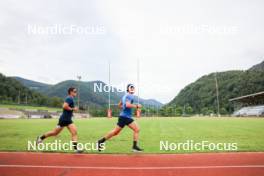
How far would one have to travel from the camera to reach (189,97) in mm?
131250

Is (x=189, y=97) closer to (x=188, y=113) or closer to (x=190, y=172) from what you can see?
(x=188, y=113)

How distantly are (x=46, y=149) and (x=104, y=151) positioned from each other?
200cm

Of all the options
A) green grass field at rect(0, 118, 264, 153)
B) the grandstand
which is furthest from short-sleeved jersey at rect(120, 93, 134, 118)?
the grandstand

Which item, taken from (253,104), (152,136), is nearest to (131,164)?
(152,136)

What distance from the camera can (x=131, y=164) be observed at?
777cm

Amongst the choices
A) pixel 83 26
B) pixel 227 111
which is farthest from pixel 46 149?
pixel 227 111

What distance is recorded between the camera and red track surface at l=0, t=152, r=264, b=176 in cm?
679

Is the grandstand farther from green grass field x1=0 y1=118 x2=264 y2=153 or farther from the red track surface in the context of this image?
the red track surface

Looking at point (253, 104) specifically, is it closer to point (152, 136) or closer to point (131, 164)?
point (152, 136)

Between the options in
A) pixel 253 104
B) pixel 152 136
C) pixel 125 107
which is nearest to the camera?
pixel 125 107

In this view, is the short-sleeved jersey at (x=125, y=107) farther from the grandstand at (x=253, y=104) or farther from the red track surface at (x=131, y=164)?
the grandstand at (x=253, y=104)

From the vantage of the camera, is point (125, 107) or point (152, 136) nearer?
point (125, 107)

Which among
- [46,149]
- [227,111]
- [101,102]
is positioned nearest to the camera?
[46,149]

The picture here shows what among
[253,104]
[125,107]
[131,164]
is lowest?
[131,164]
